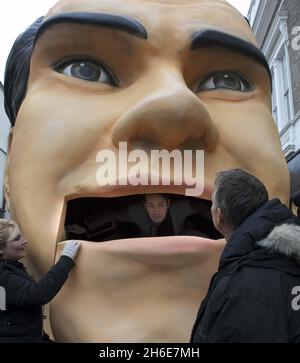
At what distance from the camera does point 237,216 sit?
49.4 inches

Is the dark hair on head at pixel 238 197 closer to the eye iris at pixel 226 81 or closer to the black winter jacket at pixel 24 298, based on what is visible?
the black winter jacket at pixel 24 298

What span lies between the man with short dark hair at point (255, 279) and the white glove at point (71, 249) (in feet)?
2.67

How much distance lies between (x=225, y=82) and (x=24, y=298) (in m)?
1.47

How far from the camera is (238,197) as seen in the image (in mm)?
1261

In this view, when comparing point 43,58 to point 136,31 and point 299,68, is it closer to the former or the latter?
point 136,31

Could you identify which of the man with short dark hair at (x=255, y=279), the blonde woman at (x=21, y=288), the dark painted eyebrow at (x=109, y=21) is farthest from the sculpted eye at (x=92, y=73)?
the man with short dark hair at (x=255, y=279)

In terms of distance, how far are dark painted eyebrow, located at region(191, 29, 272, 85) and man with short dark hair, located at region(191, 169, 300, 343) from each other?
119 cm

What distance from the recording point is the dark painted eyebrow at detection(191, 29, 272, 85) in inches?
88.5

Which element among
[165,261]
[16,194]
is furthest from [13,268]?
[165,261]
